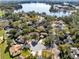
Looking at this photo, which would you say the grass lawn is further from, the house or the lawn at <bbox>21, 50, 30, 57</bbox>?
the lawn at <bbox>21, 50, 30, 57</bbox>

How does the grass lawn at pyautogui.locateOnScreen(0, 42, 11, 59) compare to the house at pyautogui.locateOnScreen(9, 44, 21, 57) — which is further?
the house at pyautogui.locateOnScreen(9, 44, 21, 57)

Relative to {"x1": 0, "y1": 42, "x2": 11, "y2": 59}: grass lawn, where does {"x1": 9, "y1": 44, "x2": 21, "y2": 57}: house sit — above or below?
above

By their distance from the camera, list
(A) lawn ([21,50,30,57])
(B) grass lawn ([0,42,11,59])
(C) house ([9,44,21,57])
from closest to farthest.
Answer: (A) lawn ([21,50,30,57]) < (B) grass lawn ([0,42,11,59]) < (C) house ([9,44,21,57])

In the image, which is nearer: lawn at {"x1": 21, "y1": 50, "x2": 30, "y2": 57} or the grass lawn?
lawn at {"x1": 21, "y1": 50, "x2": 30, "y2": 57}

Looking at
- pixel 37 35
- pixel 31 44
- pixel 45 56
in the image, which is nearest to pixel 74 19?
pixel 37 35

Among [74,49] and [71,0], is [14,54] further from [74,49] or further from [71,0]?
[71,0]

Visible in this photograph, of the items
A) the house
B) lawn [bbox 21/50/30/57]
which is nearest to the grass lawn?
the house

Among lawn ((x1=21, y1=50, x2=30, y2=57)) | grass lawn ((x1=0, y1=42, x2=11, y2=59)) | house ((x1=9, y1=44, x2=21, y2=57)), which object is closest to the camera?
lawn ((x1=21, y1=50, x2=30, y2=57))

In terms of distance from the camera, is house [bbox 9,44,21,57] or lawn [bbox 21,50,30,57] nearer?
lawn [bbox 21,50,30,57]

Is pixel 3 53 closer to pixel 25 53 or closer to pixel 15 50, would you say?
pixel 15 50

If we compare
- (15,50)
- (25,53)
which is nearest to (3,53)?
(15,50)

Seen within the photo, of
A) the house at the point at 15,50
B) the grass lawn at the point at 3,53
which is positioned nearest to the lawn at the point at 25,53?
the house at the point at 15,50
